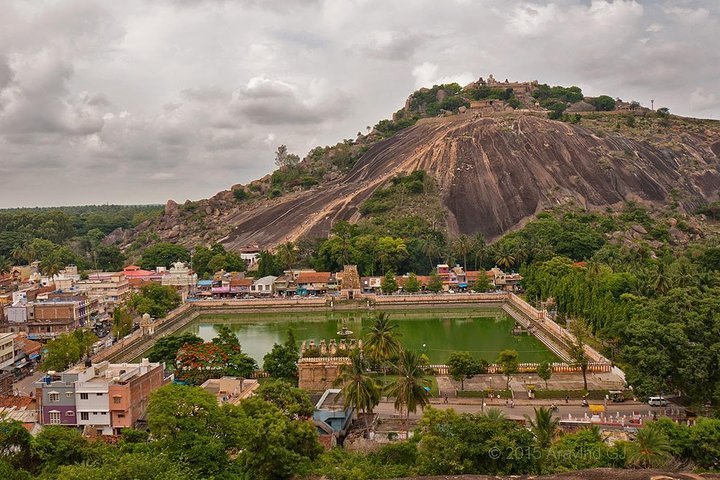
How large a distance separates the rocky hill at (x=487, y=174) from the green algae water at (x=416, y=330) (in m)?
28.3

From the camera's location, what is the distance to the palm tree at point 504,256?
67.8 metres

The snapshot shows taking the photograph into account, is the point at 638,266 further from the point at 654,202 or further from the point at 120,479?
the point at 120,479

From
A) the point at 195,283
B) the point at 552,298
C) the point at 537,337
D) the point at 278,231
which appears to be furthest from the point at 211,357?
the point at 278,231

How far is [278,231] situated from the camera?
294 ft

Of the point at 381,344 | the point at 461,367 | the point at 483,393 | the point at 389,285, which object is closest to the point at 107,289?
the point at 389,285

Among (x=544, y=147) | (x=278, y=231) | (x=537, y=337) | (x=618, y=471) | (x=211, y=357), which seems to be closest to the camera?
(x=618, y=471)

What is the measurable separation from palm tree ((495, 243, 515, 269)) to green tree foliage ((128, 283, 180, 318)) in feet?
111

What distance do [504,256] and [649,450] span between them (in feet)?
167

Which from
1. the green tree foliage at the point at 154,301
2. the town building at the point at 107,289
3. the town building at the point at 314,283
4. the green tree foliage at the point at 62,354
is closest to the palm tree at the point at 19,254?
the town building at the point at 107,289

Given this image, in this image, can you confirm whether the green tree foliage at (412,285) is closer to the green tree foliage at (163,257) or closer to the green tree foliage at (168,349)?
the green tree foliage at (168,349)

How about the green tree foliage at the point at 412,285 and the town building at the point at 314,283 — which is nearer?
the green tree foliage at the point at 412,285

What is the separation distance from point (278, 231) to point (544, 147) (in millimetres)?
44269

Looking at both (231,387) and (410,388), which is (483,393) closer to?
(410,388)

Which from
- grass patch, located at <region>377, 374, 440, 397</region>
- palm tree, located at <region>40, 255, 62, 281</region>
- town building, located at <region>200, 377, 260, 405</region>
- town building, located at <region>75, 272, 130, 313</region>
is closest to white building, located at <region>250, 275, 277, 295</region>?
town building, located at <region>75, 272, 130, 313</region>
